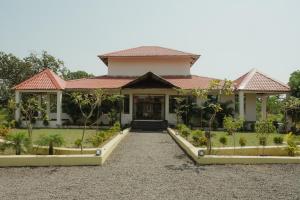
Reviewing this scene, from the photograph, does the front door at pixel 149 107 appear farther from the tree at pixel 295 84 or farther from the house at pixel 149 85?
the tree at pixel 295 84

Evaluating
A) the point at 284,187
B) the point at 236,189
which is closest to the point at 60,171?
the point at 236,189

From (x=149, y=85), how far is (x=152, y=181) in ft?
54.9

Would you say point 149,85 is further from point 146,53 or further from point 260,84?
point 260,84

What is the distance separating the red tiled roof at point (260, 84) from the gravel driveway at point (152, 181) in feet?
48.9

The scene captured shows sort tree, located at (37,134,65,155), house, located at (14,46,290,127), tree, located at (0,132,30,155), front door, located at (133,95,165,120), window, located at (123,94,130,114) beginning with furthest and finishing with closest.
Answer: front door, located at (133,95,165,120)
window, located at (123,94,130,114)
house, located at (14,46,290,127)
tree, located at (37,134,65,155)
tree, located at (0,132,30,155)

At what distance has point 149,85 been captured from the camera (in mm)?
24312

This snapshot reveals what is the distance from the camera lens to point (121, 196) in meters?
6.62

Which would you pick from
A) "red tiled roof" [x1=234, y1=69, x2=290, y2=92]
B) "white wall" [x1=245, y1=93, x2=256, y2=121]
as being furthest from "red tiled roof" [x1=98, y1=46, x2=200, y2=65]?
"white wall" [x1=245, y1=93, x2=256, y2=121]

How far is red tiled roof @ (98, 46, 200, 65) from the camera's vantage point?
2954cm

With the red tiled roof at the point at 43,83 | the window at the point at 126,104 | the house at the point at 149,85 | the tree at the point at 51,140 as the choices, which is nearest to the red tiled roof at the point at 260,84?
the house at the point at 149,85

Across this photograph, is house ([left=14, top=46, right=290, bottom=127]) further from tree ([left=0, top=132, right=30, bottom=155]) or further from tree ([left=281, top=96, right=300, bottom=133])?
tree ([left=0, top=132, right=30, bottom=155])

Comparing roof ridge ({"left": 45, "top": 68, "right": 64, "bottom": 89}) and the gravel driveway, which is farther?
roof ridge ({"left": 45, "top": 68, "right": 64, "bottom": 89})

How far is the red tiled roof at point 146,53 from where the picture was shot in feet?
96.9

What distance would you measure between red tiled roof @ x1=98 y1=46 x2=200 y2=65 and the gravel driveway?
65.2 ft
